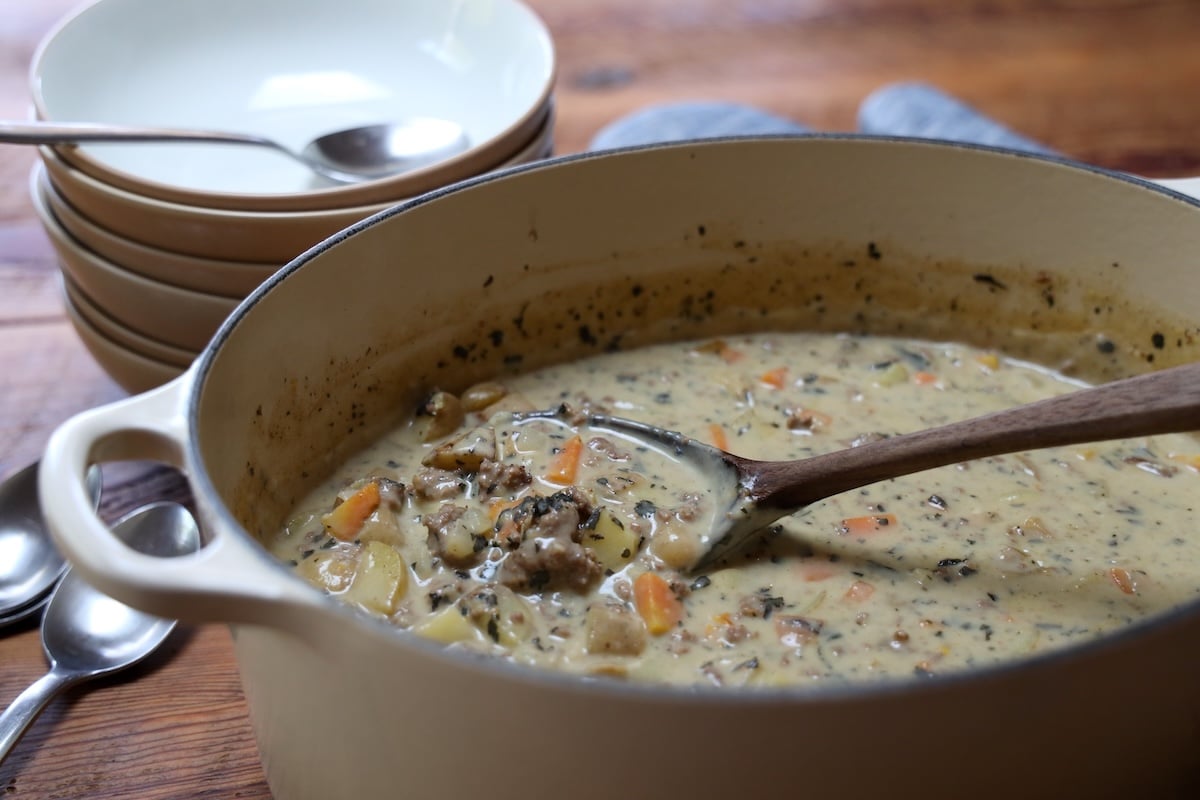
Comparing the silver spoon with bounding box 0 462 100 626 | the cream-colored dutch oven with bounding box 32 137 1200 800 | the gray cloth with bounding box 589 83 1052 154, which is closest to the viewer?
the cream-colored dutch oven with bounding box 32 137 1200 800

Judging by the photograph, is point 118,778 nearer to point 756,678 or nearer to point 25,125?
point 756,678

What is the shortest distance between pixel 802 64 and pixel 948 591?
72.8 inches

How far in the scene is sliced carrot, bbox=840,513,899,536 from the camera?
61.2 inches

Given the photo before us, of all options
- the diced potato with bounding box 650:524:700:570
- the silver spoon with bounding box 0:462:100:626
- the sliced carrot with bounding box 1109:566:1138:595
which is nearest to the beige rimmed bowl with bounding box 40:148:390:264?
the silver spoon with bounding box 0:462:100:626

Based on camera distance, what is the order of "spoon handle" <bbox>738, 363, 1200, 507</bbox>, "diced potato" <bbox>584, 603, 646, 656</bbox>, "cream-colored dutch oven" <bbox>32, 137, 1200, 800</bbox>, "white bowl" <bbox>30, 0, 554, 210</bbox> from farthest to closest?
Result: 1. "white bowl" <bbox>30, 0, 554, 210</bbox>
2. "diced potato" <bbox>584, 603, 646, 656</bbox>
3. "spoon handle" <bbox>738, 363, 1200, 507</bbox>
4. "cream-colored dutch oven" <bbox>32, 137, 1200, 800</bbox>

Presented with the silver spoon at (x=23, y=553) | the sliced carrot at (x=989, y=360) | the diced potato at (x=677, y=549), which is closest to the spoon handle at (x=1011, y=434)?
the diced potato at (x=677, y=549)

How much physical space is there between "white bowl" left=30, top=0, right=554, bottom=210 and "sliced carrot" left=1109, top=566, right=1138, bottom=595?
1.05 m

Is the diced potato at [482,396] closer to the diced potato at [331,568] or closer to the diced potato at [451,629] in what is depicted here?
the diced potato at [331,568]

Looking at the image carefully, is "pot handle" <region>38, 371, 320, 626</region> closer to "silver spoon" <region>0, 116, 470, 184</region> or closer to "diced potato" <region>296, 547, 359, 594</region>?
"diced potato" <region>296, 547, 359, 594</region>

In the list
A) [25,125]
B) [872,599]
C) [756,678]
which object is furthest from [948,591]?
[25,125]

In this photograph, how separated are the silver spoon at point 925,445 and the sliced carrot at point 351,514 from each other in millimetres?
382

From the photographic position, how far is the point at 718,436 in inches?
68.3

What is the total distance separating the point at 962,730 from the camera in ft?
2.97

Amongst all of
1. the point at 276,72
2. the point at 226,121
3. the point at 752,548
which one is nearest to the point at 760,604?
the point at 752,548
